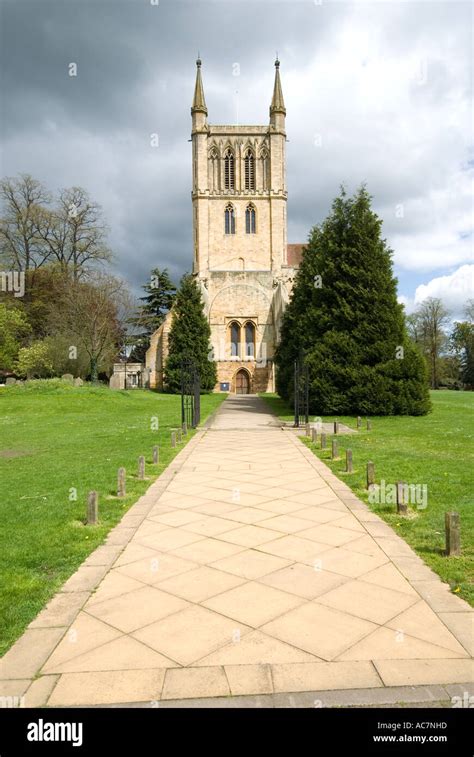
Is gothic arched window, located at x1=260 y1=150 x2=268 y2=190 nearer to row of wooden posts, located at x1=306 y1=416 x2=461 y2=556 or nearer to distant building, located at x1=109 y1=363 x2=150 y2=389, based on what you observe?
distant building, located at x1=109 y1=363 x2=150 y2=389

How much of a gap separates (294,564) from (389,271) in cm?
1951

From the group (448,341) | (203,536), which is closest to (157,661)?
(203,536)

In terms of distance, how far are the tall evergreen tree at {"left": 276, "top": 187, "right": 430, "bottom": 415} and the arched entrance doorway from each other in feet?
76.2

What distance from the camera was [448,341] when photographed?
6556 cm

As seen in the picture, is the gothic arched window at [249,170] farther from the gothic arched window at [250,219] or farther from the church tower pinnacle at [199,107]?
the church tower pinnacle at [199,107]

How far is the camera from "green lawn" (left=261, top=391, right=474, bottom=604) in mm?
5023

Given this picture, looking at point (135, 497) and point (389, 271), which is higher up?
point (389, 271)

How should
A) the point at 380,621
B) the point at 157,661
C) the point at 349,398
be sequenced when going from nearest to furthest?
the point at 157,661 → the point at 380,621 → the point at 349,398

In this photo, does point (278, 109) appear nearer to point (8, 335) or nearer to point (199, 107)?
point (199, 107)

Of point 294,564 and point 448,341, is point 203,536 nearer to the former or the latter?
point 294,564
